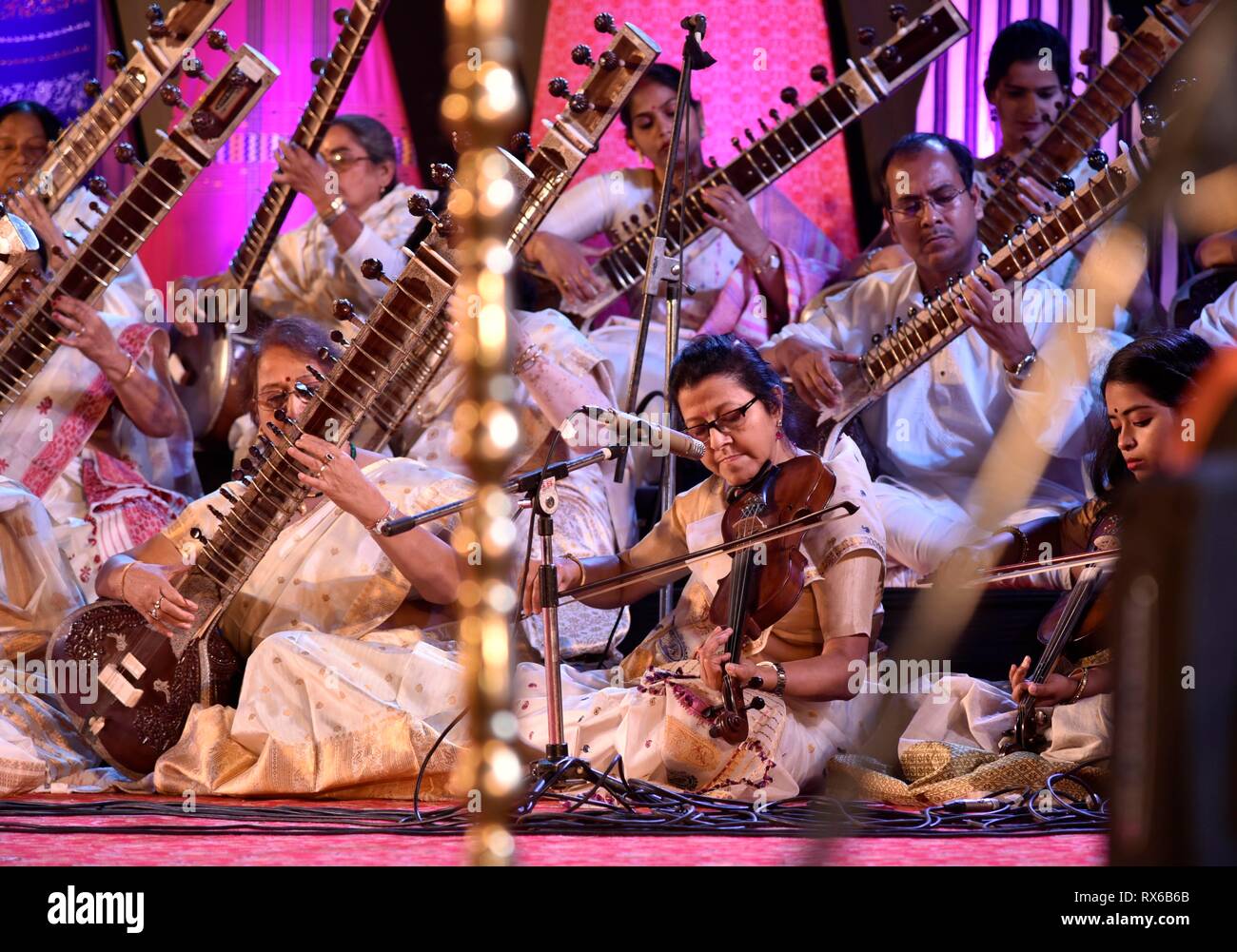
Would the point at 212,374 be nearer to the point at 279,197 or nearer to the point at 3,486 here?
the point at 279,197

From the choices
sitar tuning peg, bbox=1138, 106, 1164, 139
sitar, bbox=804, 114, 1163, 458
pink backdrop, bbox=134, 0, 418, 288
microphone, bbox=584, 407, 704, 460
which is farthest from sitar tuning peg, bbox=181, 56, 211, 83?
sitar tuning peg, bbox=1138, 106, 1164, 139

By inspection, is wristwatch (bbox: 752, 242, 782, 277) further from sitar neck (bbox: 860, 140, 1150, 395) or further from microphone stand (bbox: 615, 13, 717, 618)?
microphone stand (bbox: 615, 13, 717, 618)

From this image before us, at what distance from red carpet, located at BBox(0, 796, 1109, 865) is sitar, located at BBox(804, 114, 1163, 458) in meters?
1.62

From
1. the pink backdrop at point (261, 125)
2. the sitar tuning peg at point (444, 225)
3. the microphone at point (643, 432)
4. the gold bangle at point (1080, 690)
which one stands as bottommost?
the gold bangle at point (1080, 690)

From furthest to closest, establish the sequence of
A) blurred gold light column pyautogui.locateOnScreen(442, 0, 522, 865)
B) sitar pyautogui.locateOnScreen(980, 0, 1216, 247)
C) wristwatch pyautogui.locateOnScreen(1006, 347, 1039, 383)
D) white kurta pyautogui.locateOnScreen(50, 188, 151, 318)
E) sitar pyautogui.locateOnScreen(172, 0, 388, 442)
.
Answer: white kurta pyautogui.locateOnScreen(50, 188, 151, 318), sitar pyautogui.locateOnScreen(172, 0, 388, 442), sitar pyautogui.locateOnScreen(980, 0, 1216, 247), wristwatch pyautogui.locateOnScreen(1006, 347, 1039, 383), blurred gold light column pyautogui.locateOnScreen(442, 0, 522, 865)

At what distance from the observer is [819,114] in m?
4.64

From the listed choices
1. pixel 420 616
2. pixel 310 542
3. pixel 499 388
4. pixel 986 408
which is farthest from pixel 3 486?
pixel 499 388

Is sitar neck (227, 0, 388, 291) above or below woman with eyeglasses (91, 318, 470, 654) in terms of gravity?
above

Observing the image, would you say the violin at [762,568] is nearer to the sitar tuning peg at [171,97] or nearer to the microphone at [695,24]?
the microphone at [695,24]

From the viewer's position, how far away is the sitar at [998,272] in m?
4.05

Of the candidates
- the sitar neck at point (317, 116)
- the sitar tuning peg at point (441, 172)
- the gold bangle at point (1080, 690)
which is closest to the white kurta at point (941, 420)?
the gold bangle at point (1080, 690)

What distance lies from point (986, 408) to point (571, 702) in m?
1.75

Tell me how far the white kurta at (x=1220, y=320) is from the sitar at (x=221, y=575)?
1.98 metres

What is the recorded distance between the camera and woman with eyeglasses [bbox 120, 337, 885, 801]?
323 centimetres
